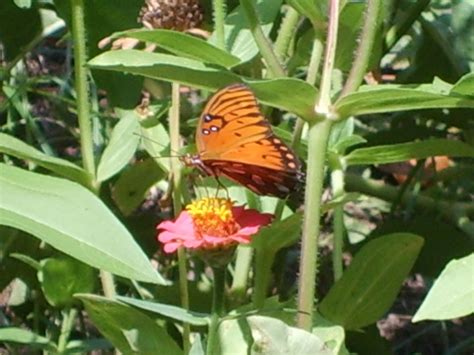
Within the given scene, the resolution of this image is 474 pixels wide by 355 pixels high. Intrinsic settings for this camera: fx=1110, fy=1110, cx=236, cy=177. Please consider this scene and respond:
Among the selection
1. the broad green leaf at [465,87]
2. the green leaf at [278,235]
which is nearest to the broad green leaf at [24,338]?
the green leaf at [278,235]

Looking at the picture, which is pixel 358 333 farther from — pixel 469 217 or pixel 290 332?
pixel 290 332

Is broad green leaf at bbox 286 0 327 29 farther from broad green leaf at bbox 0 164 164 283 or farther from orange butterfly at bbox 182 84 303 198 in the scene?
broad green leaf at bbox 0 164 164 283

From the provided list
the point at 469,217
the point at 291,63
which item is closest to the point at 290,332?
the point at 291,63

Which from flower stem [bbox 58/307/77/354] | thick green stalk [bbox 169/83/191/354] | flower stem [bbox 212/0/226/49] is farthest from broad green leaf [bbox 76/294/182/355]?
flower stem [bbox 212/0/226/49]

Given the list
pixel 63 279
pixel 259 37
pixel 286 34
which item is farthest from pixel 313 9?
pixel 63 279

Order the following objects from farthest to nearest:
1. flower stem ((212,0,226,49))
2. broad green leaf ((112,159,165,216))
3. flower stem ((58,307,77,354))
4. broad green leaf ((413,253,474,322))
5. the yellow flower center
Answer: broad green leaf ((112,159,165,216))
flower stem ((58,307,77,354))
flower stem ((212,0,226,49))
the yellow flower center
broad green leaf ((413,253,474,322))

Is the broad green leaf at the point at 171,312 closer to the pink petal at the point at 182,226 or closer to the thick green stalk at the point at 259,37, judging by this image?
the pink petal at the point at 182,226

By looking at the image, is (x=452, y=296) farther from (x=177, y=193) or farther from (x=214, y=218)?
(x=177, y=193)
